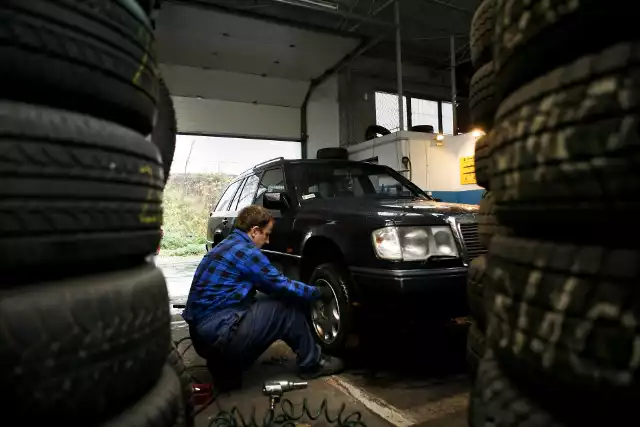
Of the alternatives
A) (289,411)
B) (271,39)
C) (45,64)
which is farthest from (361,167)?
(271,39)

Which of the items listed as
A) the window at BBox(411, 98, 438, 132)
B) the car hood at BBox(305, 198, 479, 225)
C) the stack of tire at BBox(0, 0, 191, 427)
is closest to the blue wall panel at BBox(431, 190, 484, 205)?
the window at BBox(411, 98, 438, 132)

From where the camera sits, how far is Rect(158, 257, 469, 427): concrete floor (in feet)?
7.32

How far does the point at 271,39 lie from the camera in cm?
907

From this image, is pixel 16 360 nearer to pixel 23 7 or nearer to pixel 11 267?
pixel 11 267

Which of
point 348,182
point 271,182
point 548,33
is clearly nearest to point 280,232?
point 271,182

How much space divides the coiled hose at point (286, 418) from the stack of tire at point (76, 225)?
104 centimetres

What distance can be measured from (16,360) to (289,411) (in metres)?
1.74

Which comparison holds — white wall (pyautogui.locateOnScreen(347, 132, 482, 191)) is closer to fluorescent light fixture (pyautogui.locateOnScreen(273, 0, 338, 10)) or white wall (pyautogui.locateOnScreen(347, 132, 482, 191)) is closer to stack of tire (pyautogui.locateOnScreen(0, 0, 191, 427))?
fluorescent light fixture (pyautogui.locateOnScreen(273, 0, 338, 10))

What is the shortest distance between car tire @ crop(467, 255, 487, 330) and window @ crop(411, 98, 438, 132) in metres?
10.8

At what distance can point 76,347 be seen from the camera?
0.86 m

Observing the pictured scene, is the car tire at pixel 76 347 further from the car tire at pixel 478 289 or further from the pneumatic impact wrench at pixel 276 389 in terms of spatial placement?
the pneumatic impact wrench at pixel 276 389

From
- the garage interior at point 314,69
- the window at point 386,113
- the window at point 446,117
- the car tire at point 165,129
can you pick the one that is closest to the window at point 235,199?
the garage interior at point 314,69

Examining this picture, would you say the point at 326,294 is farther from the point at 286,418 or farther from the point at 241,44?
the point at 241,44

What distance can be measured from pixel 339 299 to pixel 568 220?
94.2 inches
